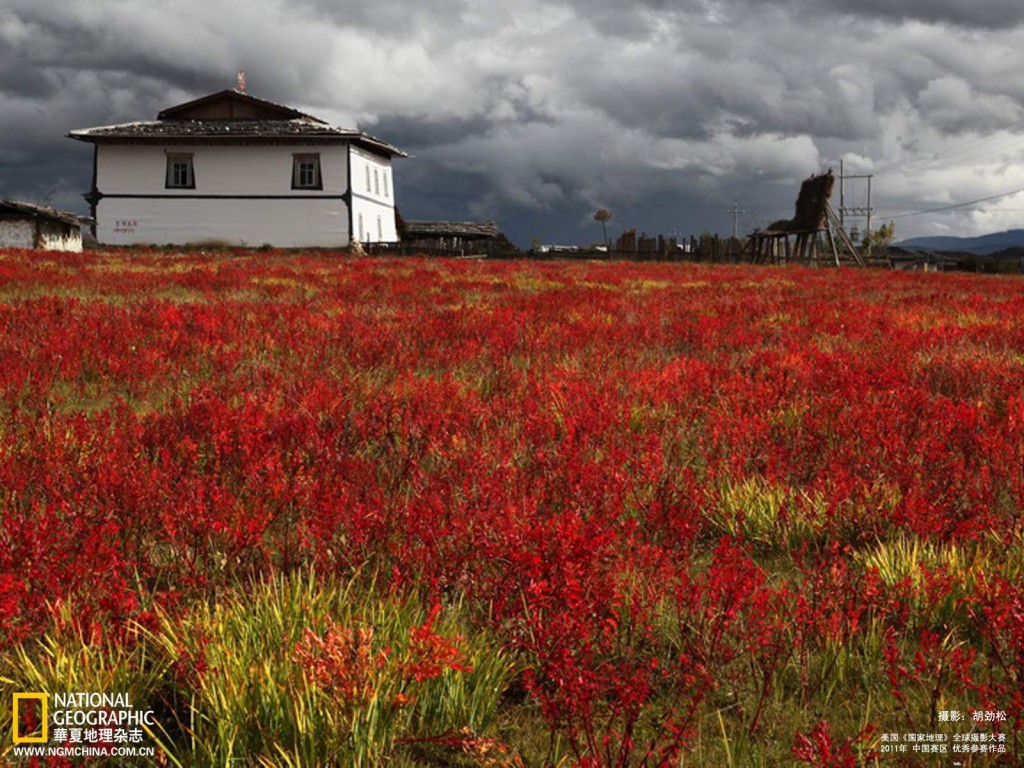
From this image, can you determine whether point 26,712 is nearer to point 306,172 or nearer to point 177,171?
point 306,172

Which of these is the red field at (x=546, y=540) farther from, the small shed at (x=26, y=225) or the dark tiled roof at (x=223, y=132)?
the dark tiled roof at (x=223, y=132)

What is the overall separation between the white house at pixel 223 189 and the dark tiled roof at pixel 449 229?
25.6 metres

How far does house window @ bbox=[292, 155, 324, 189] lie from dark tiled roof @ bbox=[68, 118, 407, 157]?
1235 mm

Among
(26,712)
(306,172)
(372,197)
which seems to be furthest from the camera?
(372,197)

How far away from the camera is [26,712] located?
226 cm

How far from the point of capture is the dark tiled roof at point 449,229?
72.3 meters

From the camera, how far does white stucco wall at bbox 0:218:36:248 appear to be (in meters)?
39.4

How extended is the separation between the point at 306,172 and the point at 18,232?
14177 mm

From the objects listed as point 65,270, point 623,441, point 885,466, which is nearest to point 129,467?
point 623,441

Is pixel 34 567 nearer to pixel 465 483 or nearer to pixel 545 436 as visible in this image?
pixel 465 483

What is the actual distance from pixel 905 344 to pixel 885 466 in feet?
15.9

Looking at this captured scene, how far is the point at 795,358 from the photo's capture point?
306 inches

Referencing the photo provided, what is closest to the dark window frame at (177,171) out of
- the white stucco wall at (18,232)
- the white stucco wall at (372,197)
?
the white stucco wall at (18,232)

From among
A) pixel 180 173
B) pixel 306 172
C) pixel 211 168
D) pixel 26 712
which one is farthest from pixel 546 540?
pixel 180 173
